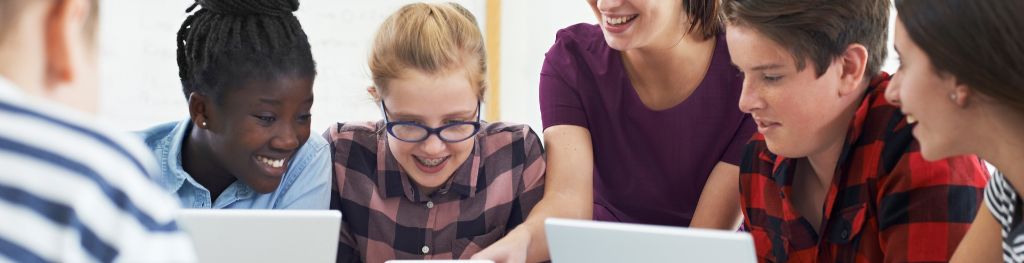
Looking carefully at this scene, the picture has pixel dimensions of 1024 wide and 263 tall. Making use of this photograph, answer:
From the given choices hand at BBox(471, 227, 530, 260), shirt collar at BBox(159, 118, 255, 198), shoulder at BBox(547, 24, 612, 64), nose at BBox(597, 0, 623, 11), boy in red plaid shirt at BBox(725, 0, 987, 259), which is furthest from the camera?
shoulder at BBox(547, 24, 612, 64)

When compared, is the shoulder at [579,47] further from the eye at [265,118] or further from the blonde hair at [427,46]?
the eye at [265,118]

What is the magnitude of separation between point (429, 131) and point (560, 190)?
10.4 inches

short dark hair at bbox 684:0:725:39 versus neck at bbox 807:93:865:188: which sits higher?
short dark hair at bbox 684:0:725:39

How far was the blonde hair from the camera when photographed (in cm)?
175

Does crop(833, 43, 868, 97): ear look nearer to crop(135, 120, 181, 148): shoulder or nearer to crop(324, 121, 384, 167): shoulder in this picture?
crop(324, 121, 384, 167): shoulder

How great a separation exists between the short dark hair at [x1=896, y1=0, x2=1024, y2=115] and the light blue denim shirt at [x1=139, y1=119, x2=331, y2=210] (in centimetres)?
97

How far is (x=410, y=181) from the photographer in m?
1.85

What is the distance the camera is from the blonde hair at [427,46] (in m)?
1.75

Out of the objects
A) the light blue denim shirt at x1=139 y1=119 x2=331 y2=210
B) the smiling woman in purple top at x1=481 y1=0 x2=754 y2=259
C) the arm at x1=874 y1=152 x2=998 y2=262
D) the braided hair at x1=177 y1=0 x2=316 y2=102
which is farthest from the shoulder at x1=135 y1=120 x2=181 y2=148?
the arm at x1=874 y1=152 x2=998 y2=262

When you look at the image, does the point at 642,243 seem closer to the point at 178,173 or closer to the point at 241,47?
the point at 241,47

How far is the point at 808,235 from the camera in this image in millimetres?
1575

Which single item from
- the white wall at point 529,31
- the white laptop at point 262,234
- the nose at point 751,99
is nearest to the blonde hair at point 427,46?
the nose at point 751,99

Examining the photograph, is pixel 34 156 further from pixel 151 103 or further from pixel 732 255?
pixel 151 103

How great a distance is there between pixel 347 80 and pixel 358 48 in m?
0.09
